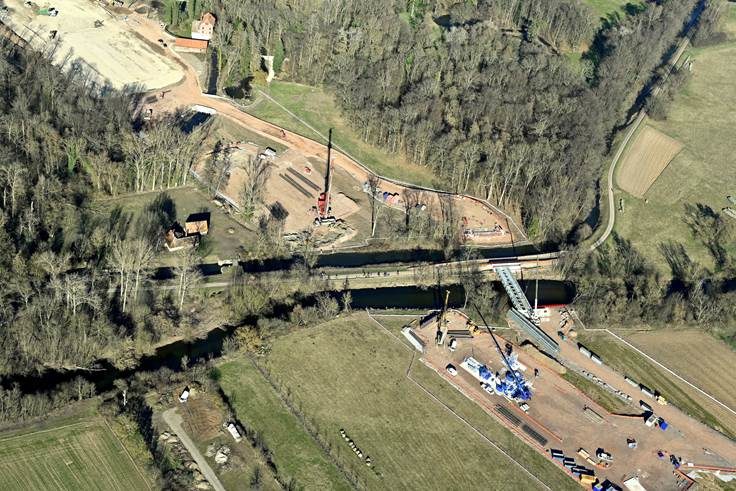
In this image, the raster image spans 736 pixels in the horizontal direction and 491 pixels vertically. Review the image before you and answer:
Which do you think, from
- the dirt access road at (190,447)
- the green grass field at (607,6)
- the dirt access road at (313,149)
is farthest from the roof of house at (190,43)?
the green grass field at (607,6)

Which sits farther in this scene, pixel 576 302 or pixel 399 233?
pixel 399 233

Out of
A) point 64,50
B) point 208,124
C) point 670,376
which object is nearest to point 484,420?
point 670,376

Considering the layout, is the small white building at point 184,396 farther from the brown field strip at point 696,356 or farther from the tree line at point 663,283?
the brown field strip at point 696,356

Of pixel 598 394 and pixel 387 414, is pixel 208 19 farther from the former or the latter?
pixel 598 394

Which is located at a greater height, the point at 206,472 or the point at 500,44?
the point at 500,44

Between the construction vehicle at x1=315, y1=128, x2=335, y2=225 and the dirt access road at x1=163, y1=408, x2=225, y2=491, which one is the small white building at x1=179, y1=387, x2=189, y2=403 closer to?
the dirt access road at x1=163, y1=408, x2=225, y2=491

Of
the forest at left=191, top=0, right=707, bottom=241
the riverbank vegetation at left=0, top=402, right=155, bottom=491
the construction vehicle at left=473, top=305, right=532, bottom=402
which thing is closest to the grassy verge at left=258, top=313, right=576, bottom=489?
the construction vehicle at left=473, top=305, right=532, bottom=402

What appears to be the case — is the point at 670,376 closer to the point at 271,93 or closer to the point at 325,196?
the point at 325,196

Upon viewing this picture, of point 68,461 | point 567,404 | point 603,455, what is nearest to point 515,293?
point 567,404
